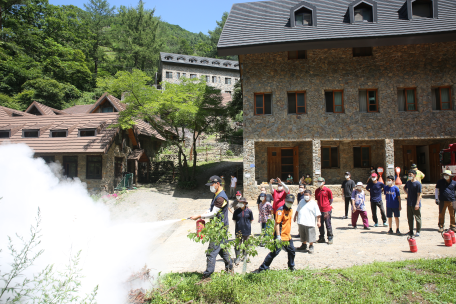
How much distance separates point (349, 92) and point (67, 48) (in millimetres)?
47706

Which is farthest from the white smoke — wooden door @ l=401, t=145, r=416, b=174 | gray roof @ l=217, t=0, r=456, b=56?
wooden door @ l=401, t=145, r=416, b=174

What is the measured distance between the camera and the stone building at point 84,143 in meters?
20.0

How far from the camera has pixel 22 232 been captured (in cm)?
435

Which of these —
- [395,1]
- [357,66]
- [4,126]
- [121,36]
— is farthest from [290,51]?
[121,36]

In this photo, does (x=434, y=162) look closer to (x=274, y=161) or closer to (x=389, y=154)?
(x=389, y=154)

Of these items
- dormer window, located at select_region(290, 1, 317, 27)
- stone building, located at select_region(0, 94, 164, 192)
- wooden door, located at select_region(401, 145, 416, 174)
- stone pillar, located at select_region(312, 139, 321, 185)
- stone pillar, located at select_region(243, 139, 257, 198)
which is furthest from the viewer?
wooden door, located at select_region(401, 145, 416, 174)

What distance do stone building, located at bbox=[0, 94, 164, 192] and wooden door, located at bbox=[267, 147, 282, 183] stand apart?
11.2 m

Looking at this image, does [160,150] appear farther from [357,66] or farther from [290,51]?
[357,66]

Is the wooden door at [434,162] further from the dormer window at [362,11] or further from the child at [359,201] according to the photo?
the child at [359,201]

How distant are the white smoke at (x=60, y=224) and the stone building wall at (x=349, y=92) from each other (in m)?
13.0

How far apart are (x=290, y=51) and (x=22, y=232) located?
699 inches

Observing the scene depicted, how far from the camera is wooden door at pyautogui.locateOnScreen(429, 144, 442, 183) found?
18789mm

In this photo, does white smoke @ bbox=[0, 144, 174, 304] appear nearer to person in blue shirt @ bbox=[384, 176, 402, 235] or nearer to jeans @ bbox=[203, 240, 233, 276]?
jeans @ bbox=[203, 240, 233, 276]

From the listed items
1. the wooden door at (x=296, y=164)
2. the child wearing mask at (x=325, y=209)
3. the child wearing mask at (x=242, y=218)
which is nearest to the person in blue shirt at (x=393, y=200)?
the child wearing mask at (x=325, y=209)
